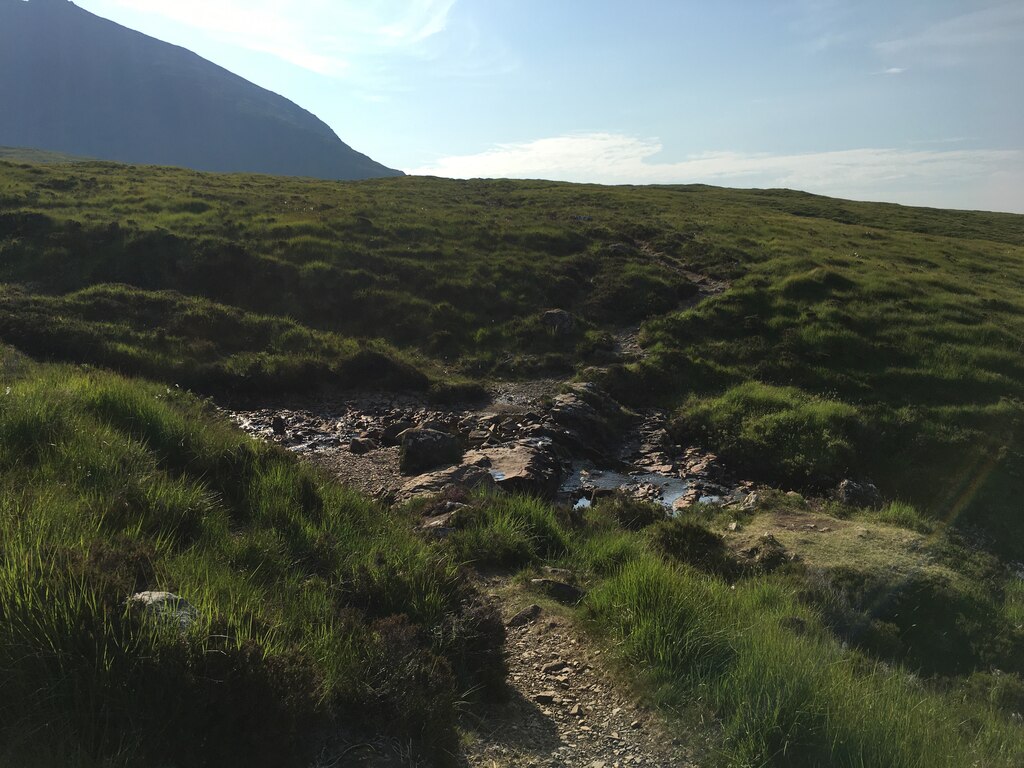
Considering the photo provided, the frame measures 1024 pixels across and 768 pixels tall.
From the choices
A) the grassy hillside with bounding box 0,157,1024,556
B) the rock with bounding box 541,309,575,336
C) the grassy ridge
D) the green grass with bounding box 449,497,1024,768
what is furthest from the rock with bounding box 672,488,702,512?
the rock with bounding box 541,309,575,336

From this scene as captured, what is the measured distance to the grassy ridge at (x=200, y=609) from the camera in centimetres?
305

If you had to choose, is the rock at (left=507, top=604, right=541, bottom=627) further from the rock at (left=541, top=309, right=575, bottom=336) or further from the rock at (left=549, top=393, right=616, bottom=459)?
the rock at (left=541, top=309, right=575, bottom=336)

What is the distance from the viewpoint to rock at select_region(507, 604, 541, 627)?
5.87m

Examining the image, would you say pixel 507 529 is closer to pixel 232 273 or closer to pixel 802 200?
pixel 232 273

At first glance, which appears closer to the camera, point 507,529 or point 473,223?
point 507,529

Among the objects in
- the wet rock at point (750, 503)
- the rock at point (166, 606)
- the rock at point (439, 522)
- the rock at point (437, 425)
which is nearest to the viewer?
the rock at point (166, 606)

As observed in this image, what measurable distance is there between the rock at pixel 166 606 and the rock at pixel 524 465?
7604mm

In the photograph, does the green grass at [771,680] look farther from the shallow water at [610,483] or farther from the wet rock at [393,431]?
the wet rock at [393,431]

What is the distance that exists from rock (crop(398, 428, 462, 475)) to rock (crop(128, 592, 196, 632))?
849 centimetres

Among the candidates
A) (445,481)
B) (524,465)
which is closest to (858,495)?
(524,465)

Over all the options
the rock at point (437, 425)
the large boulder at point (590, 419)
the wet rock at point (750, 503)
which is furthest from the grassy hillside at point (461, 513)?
the rock at point (437, 425)

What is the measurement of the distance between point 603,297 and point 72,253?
1952 cm

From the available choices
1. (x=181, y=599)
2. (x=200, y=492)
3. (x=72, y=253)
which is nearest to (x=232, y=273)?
(x=72, y=253)

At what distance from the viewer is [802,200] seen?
227 ft
